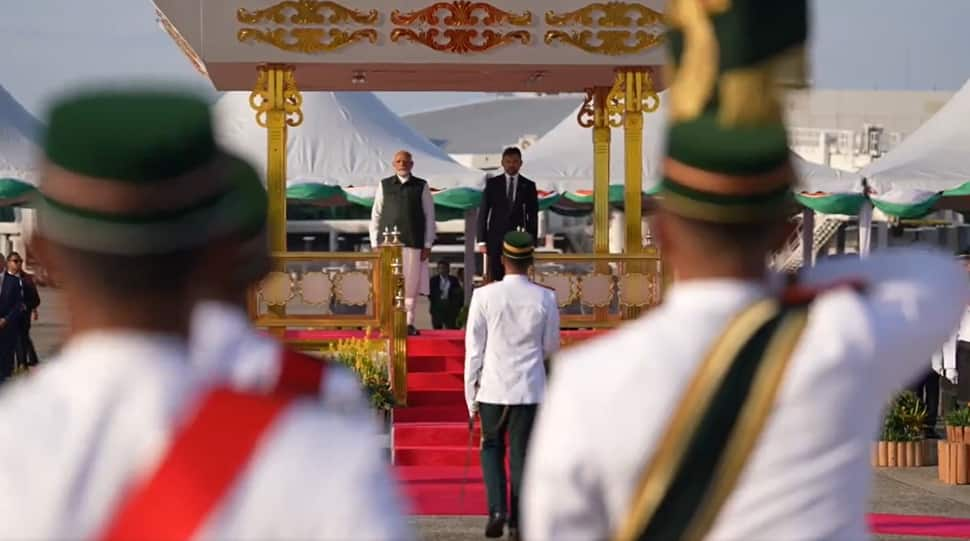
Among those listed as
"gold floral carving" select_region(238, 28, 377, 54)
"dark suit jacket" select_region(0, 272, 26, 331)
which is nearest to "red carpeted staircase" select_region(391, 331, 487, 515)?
"gold floral carving" select_region(238, 28, 377, 54)

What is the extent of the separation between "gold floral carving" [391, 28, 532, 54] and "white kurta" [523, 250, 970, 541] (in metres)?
14.9

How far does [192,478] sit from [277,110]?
1560 cm

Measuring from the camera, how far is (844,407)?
9.84ft

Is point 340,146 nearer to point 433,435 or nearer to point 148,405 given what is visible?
point 433,435

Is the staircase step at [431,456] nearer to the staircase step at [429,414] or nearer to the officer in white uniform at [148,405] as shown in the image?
the staircase step at [429,414]

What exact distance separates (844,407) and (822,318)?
0.15 meters

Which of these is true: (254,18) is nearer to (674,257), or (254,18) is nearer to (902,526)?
(902,526)

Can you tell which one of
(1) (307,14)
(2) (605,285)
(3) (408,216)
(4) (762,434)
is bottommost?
(2) (605,285)

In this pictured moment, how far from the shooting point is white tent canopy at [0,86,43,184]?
3123 centimetres

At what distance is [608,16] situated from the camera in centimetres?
1767

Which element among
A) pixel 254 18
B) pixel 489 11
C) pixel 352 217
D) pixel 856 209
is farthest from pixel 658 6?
pixel 352 217

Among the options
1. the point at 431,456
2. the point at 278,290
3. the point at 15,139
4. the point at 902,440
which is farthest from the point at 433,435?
the point at 15,139

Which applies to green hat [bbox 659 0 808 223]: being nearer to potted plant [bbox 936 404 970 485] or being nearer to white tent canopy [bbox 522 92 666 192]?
potted plant [bbox 936 404 970 485]

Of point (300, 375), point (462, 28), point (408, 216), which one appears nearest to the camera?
point (300, 375)
